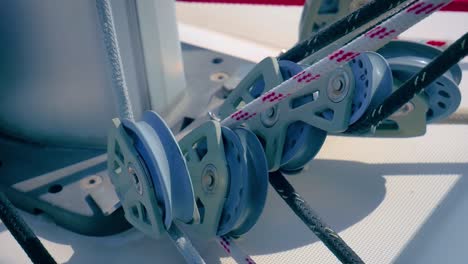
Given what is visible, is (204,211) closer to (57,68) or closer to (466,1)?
(57,68)

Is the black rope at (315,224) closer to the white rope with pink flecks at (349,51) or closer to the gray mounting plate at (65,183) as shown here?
the white rope with pink flecks at (349,51)

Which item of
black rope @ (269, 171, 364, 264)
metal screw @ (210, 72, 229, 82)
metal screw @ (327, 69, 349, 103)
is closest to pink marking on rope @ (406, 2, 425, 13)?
metal screw @ (327, 69, 349, 103)

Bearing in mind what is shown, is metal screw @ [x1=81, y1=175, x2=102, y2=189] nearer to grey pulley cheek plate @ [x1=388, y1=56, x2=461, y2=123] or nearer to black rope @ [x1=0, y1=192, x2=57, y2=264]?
black rope @ [x1=0, y1=192, x2=57, y2=264]

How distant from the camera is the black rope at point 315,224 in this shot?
705 millimetres

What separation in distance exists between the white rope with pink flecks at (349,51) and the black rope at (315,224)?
0.11 m

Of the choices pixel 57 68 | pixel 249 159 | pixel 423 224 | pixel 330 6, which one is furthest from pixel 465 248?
pixel 57 68

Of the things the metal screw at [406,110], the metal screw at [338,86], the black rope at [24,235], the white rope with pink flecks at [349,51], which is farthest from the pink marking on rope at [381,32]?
the black rope at [24,235]

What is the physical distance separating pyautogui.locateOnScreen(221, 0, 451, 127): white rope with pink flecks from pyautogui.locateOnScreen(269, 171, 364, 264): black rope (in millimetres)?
109

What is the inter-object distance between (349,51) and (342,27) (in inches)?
5.9

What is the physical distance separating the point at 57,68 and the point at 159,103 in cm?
16

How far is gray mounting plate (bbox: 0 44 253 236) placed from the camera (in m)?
0.82

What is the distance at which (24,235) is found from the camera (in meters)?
0.75

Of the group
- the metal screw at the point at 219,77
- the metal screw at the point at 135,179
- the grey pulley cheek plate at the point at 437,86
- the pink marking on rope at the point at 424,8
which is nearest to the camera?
the pink marking on rope at the point at 424,8

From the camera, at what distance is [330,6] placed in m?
1.02
